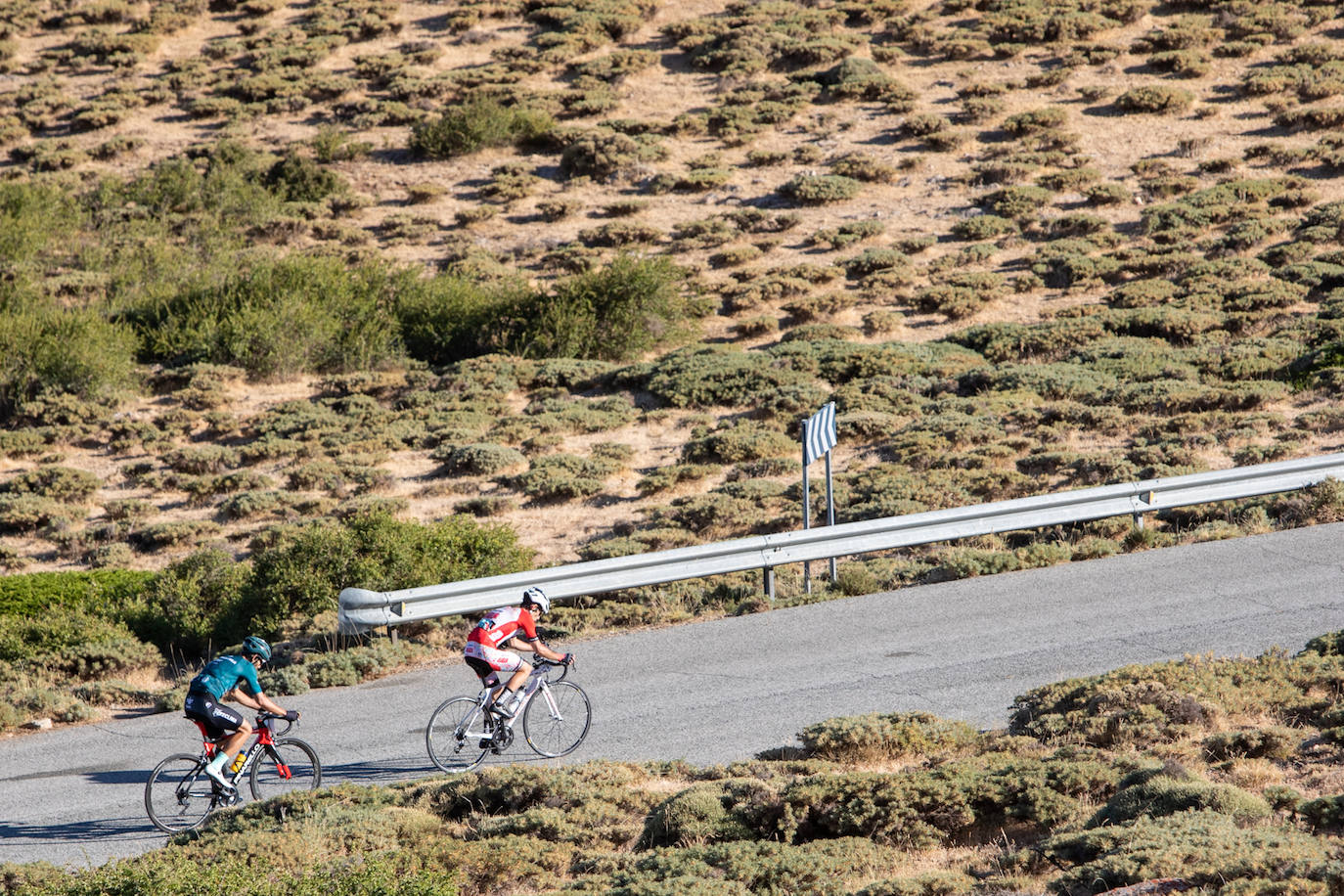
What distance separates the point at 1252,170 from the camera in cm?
3500

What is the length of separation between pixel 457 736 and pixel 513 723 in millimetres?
598

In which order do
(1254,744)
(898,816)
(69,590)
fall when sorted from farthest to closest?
(69,590) < (1254,744) < (898,816)

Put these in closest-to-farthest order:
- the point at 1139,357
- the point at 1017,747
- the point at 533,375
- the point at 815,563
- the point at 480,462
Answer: the point at 1017,747 < the point at 815,563 < the point at 480,462 < the point at 1139,357 < the point at 533,375

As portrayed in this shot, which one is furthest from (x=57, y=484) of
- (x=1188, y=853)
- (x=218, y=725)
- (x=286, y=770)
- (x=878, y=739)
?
(x=1188, y=853)

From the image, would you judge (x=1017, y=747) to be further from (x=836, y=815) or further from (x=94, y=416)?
(x=94, y=416)

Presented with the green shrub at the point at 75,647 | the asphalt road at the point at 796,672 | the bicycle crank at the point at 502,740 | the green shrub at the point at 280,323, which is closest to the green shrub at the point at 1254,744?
the asphalt road at the point at 796,672

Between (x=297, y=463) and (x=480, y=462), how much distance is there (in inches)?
144

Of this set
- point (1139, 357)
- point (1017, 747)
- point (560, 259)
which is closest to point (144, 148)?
point (560, 259)

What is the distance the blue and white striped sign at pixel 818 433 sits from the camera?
48.9 feet

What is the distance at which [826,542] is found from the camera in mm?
14492

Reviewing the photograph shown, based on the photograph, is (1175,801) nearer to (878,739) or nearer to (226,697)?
(878,739)

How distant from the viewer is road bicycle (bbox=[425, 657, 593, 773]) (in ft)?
33.4

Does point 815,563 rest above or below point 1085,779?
below

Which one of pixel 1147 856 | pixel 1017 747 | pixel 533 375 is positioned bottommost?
pixel 533 375
